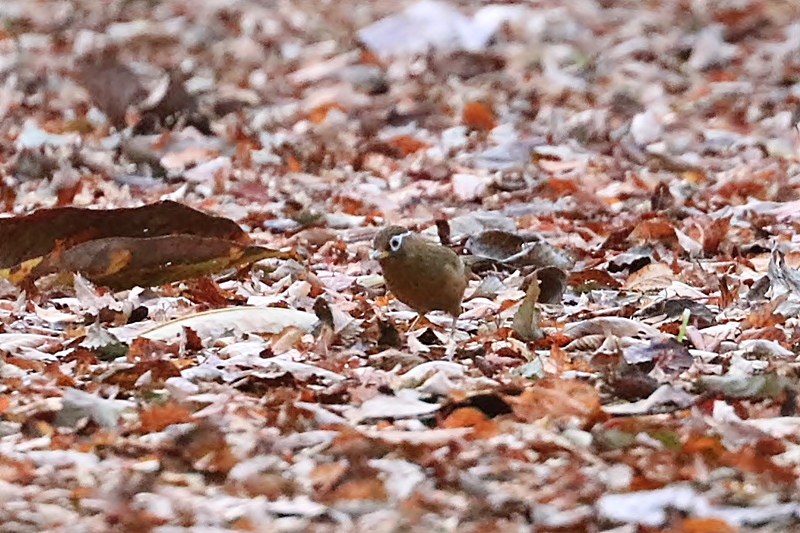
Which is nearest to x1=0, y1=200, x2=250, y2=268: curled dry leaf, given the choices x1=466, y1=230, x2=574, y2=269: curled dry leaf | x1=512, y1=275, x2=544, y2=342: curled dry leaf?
x1=466, y1=230, x2=574, y2=269: curled dry leaf

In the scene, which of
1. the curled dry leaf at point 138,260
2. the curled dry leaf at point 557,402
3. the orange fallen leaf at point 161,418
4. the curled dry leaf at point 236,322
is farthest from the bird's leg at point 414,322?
the orange fallen leaf at point 161,418

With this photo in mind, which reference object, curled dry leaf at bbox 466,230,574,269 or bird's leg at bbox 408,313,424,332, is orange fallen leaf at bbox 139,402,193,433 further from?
curled dry leaf at bbox 466,230,574,269

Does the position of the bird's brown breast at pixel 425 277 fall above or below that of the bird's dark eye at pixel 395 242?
below

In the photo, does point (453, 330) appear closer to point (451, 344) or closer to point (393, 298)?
point (451, 344)

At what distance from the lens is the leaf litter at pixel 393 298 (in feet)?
6.79

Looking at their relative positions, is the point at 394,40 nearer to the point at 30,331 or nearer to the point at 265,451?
the point at 30,331

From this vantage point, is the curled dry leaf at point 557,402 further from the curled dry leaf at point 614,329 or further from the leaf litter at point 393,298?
the curled dry leaf at point 614,329

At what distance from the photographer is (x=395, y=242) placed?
9.57 feet

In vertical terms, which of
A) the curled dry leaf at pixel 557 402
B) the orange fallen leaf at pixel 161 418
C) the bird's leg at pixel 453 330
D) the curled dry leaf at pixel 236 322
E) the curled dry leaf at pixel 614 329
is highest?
the orange fallen leaf at pixel 161 418

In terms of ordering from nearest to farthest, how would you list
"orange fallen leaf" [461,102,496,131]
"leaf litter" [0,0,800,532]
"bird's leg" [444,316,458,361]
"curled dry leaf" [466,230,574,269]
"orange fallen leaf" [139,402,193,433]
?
"leaf litter" [0,0,800,532] → "orange fallen leaf" [139,402,193,433] → "bird's leg" [444,316,458,361] → "curled dry leaf" [466,230,574,269] → "orange fallen leaf" [461,102,496,131]

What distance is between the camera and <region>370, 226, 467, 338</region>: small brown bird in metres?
2.88

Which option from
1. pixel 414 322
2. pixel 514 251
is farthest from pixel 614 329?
pixel 514 251

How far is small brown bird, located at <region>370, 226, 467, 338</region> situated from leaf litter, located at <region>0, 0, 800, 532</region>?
85 mm

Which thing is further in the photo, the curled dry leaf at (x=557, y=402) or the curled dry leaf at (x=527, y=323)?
the curled dry leaf at (x=527, y=323)
